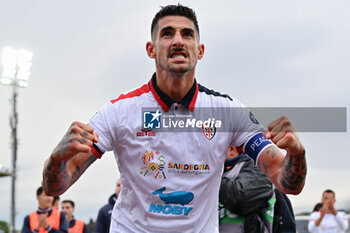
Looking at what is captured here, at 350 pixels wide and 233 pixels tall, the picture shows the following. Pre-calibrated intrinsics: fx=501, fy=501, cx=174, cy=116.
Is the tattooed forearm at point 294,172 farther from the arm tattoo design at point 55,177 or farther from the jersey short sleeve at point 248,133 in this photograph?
the arm tattoo design at point 55,177

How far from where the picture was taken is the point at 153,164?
11.7 feet

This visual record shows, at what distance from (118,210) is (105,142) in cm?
54

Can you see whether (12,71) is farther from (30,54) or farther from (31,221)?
(31,221)

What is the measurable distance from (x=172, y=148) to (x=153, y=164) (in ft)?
0.59

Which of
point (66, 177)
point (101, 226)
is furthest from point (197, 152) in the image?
point (101, 226)

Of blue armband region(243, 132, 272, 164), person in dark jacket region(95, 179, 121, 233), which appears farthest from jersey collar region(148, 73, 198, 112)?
person in dark jacket region(95, 179, 121, 233)

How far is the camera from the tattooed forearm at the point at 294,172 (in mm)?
3109

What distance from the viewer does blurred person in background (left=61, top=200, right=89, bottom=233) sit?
11.6 m

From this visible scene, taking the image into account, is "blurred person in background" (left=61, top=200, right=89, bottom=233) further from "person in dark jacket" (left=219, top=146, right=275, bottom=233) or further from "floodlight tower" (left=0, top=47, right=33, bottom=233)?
"floodlight tower" (left=0, top=47, right=33, bottom=233)

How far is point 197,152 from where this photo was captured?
11.9ft

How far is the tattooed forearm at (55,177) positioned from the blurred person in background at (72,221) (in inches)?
341

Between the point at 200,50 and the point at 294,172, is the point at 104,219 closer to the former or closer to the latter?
the point at 200,50

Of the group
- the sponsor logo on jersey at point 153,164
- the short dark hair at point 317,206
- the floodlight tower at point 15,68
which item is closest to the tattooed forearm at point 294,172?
the sponsor logo on jersey at point 153,164

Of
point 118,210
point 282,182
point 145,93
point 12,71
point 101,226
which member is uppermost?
point 12,71
